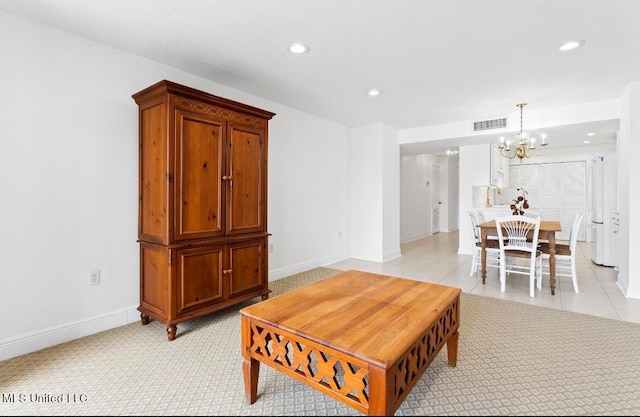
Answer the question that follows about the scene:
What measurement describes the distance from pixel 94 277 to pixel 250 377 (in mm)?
1779

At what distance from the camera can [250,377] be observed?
5.56 feet

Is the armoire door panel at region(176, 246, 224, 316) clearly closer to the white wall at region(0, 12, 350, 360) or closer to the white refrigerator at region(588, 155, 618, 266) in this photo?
the white wall at region(0, 12, 350, 360)

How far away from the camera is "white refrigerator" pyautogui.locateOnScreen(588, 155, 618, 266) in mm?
4906

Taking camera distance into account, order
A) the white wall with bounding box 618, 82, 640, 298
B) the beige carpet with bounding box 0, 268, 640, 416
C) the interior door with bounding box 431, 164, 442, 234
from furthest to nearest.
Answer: the interior door with bounding box 431, 164, 442, 234
the white wall with bounding box 618, 82, 640, 298
the beige carpet with bounding box 0, 268, 640, 416

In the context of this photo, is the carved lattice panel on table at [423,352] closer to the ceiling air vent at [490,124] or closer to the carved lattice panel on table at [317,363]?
the carved lattice panel on table at [317,363]

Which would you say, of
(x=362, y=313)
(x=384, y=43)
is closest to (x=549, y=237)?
(x=384, y=43)

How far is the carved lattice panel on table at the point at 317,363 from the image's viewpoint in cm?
134

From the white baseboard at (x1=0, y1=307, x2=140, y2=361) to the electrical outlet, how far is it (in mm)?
287

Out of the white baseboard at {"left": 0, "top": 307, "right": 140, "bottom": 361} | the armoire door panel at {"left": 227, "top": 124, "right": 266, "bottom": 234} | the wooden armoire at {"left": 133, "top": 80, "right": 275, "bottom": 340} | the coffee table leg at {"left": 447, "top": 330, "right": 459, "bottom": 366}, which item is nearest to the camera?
the coffee table leg at {"left": 447, "top": 330, "right": 459, "bottom": 366}

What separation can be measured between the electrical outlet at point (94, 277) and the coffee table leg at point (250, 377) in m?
1.72

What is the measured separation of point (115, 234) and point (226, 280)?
1013mm

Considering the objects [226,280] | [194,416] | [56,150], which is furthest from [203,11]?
[194,416]

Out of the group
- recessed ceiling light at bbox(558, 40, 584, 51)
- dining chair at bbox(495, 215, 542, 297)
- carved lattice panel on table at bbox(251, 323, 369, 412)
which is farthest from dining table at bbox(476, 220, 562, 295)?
carved lattice panel on table at bbox(251, 323, 369, 412)

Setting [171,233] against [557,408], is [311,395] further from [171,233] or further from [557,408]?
[171,233]
